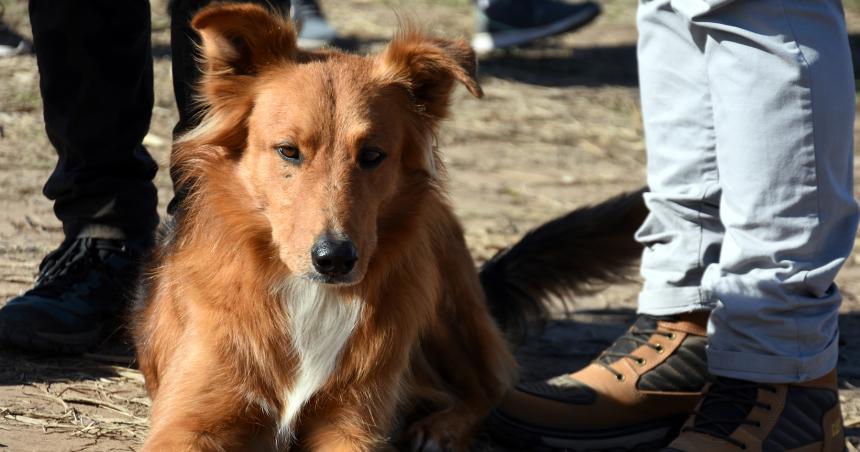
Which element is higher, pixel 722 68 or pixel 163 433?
pixel 722 68

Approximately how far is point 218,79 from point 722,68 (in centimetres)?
140

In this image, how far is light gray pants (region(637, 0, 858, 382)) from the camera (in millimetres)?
2758

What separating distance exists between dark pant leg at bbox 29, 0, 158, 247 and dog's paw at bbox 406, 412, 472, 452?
1.27 metres

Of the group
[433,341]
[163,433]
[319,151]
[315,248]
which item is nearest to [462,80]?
[319,151]

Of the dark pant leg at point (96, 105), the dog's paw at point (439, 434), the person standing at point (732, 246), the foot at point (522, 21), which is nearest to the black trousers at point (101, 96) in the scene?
the dark pant leg at point (96, 105)

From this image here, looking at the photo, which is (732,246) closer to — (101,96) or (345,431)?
(345,431)

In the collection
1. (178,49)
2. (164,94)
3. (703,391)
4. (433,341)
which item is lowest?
(164,94)

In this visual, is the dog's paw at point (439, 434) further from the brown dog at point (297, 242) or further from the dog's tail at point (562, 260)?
the dog's tail at point (562, 260)

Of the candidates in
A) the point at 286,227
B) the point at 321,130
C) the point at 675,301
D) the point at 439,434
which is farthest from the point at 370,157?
the point at 675,301

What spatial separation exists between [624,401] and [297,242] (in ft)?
3.86

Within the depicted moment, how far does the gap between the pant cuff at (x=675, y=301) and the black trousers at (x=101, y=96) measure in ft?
5.05

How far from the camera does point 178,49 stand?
3621 millimetres

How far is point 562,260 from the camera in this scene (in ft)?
13.1

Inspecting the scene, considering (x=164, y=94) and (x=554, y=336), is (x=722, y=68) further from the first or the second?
(x=164, y=94)
